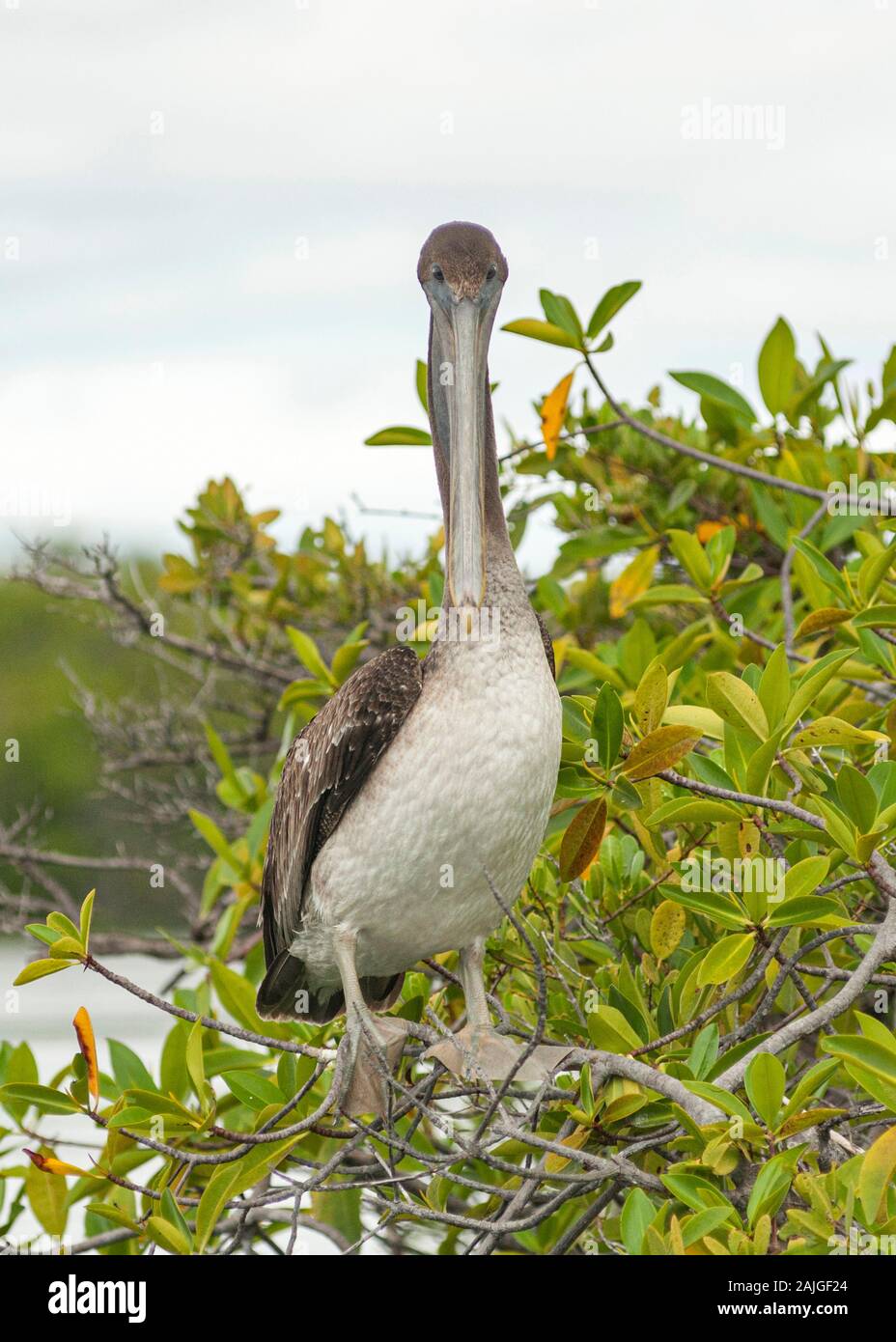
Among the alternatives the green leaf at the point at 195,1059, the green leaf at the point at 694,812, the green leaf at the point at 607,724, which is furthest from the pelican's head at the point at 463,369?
the green leaf at the point at 195,1059

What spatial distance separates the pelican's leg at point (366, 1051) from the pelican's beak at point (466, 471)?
727 mm

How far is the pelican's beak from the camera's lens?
2590 mm

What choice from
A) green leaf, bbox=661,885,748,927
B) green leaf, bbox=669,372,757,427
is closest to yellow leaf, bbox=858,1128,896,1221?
green leaf, bbox=661,885,748,927

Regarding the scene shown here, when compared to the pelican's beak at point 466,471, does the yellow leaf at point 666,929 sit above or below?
below

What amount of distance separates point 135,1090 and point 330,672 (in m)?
1.41

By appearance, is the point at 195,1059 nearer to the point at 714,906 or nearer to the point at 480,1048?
the point at 480,1048

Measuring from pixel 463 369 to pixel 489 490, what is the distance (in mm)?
270

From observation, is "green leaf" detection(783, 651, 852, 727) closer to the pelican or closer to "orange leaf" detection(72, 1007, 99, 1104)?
the pelican

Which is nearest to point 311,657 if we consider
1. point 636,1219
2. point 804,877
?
point 804,877

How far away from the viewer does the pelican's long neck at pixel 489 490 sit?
106 inches

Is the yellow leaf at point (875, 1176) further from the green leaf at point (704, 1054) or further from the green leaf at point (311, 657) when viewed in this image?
the green leaf at point (311, 657)

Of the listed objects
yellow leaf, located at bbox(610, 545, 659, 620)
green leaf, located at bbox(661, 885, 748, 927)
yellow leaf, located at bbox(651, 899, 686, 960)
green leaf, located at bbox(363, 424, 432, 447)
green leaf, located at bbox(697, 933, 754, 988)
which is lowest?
yellow leaf, located at bbox(651, 899, 686, 960)

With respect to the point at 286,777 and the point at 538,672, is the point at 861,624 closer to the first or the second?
the point at 538,672
